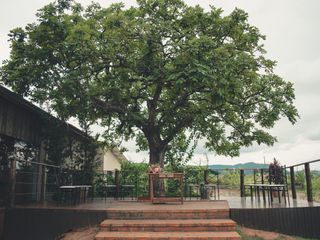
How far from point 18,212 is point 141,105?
7.40 m

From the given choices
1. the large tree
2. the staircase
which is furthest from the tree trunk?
the staircase

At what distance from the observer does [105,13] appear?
39.8ft

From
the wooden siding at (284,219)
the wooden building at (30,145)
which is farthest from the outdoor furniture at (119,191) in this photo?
the wooden siding at (284,219)

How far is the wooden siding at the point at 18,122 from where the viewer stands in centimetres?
916

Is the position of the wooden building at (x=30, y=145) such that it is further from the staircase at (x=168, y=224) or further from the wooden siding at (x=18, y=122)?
the staircase at (x=168, y=224)

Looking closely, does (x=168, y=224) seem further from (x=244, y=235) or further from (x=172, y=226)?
(x=244, y=235)

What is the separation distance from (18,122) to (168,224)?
6.08 metres

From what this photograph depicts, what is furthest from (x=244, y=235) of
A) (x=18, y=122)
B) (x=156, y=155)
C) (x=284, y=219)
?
(x=18, y=122)

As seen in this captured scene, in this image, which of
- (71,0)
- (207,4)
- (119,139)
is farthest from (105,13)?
(119,139)

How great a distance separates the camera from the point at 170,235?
6234mm

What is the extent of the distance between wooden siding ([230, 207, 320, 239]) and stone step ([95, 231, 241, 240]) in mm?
900

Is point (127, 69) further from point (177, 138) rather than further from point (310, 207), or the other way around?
point (310, 207)

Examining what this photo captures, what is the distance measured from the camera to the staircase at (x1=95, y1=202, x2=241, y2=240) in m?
6.24

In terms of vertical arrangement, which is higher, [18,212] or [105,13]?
[105,13]
